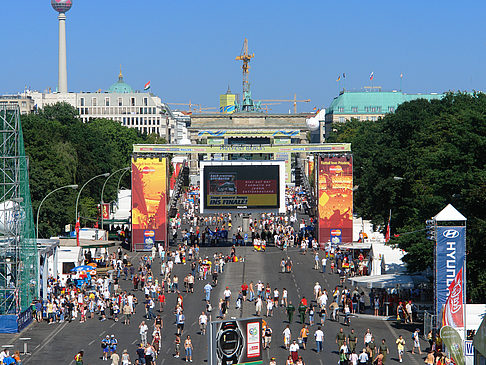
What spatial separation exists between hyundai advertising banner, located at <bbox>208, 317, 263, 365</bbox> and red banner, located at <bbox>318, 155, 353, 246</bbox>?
56.6 m

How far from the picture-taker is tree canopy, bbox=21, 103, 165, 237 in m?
84.1

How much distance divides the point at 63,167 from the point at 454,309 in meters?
56.6

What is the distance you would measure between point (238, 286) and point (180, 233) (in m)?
31.8

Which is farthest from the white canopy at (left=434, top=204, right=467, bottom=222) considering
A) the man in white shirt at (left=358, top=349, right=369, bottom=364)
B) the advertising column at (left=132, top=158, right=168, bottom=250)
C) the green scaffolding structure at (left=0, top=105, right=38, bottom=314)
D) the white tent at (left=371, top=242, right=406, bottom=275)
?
the advertising column at (left=132, top=158, right=168, bottom=250)

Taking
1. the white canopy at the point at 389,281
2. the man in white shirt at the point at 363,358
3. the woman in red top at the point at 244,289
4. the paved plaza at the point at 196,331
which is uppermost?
the white canopy at the point at 389,281

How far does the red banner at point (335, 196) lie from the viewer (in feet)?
276

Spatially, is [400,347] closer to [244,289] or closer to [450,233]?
[450,233]

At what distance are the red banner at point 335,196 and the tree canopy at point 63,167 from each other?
20356 mm

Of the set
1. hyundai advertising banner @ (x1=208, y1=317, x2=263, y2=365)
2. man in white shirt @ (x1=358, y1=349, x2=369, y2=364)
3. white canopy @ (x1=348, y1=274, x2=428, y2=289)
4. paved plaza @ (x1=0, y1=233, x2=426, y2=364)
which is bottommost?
paved plaza @ (x1=0, y1=233, x2=426, y2=364)

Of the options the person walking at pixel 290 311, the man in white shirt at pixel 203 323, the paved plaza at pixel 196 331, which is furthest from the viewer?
the person walking at pixel 290 311

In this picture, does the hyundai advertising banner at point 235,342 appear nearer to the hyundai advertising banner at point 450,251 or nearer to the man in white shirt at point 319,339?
the man in white shirt at point 319,339

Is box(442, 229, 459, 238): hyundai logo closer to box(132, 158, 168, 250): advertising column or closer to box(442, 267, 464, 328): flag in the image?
box(442, 267, 464, 328): flag

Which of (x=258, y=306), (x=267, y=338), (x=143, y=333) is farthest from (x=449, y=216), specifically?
(x=143, y=333)

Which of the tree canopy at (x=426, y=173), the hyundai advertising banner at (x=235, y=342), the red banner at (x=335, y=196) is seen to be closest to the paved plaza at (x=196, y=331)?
the tree canopy at (x=426, y=173)
